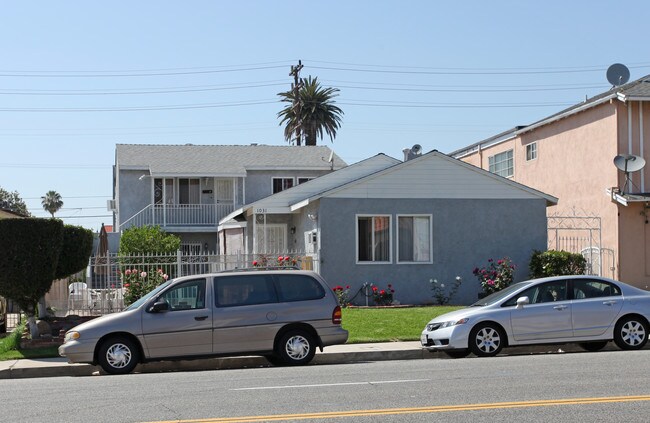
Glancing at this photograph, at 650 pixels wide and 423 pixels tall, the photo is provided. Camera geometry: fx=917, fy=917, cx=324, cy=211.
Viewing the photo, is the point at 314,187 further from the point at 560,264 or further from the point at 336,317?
the point at 336,317

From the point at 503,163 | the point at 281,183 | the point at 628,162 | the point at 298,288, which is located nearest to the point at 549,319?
the point at 298,288

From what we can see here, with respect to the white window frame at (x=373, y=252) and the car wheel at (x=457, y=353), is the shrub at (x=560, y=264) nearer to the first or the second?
the white window frame at (x=373, y=252)

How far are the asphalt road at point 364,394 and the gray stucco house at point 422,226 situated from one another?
11.0 m

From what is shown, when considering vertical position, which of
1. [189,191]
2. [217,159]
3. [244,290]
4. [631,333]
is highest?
[217,159]

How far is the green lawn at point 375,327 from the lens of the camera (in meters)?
17.5

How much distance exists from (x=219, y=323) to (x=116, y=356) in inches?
67.8

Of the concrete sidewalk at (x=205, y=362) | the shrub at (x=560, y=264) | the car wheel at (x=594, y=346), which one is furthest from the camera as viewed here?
the shrub at (x=560, y=264)

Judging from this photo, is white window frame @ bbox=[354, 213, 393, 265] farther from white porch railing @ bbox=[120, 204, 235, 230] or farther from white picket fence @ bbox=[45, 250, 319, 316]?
white porch railing @ bbox=[120, 204, 235, 230]

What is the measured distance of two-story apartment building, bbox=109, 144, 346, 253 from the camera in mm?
41969

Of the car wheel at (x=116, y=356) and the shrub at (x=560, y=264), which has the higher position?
the shrub at (x=560, y=264)

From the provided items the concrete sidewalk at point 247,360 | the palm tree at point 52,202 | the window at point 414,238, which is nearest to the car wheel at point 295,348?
the concrete sidewalk at point 247,360

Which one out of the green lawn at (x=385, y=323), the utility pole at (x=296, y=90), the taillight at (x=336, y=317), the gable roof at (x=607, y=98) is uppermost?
the utility pole at (x=296, y=90)

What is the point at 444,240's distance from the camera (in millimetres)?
26234

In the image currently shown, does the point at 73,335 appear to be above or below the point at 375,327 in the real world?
above
